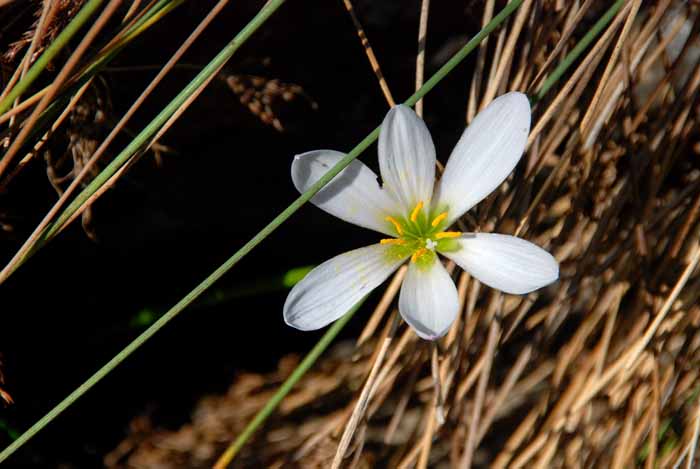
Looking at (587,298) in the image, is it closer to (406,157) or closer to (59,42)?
(406,157)

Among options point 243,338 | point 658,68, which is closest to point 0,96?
point 243,338

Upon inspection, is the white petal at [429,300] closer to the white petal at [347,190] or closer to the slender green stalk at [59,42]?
the white petal at [347,190]

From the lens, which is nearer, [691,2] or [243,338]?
[691,2]

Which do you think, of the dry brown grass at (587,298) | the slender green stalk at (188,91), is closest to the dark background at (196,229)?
the dry brown grass at (587,298)

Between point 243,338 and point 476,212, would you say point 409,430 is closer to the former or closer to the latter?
point 243,338

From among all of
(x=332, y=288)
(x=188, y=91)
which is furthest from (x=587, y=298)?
(x=188, y=91)

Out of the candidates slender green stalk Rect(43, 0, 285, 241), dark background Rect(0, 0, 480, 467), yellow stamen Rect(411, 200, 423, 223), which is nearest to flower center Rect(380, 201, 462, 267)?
yellow stamen Rect(411, 200, 423, 223)
